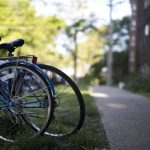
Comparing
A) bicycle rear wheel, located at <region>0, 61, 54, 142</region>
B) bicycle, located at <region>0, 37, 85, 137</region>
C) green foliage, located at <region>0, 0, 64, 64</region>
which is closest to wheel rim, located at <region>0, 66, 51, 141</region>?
bicycle rear wheel, located at <region>0, 61, 54, 142</region>

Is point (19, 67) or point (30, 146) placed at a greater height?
point (19, 67)

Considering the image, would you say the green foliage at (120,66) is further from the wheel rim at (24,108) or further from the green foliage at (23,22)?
the wheel rim at (24,108)

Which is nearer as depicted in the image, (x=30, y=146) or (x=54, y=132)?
(x=30, y=146)

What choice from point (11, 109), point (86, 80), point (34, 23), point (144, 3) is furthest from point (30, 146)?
point (86, 80)

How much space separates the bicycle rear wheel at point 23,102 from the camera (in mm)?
4371

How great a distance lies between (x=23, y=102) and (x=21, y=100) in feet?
0.09

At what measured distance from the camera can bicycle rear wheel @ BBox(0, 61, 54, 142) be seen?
437 centimetres

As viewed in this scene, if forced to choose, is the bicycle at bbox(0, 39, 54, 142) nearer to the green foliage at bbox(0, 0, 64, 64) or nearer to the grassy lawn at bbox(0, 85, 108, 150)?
the grassy lawn at bbox(0, 85, 108, 150)

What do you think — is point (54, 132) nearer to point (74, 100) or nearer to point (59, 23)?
point (74, 100)

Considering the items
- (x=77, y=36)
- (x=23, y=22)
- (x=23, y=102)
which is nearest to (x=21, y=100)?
(x=23, y=102)

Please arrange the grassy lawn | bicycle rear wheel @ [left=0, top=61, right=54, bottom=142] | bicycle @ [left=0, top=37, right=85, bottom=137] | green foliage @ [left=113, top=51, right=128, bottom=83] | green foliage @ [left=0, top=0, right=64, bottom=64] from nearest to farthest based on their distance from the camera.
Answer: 1. the grassy lawn
2. bicycle rear wheel @ [left=0, top=61, right=54, bottom=142]
3. bicycle @ [left=0, top=37, right=85, bottom=137]
4. green foliage @ [left=0, top=0, right=64, bottom=64]
5. green foliage @ [left=113, top=51, right=128, bottom=83]

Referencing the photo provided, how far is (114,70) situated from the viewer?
6041 cm

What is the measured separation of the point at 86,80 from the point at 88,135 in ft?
182

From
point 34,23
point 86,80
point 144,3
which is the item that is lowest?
point 86,80
